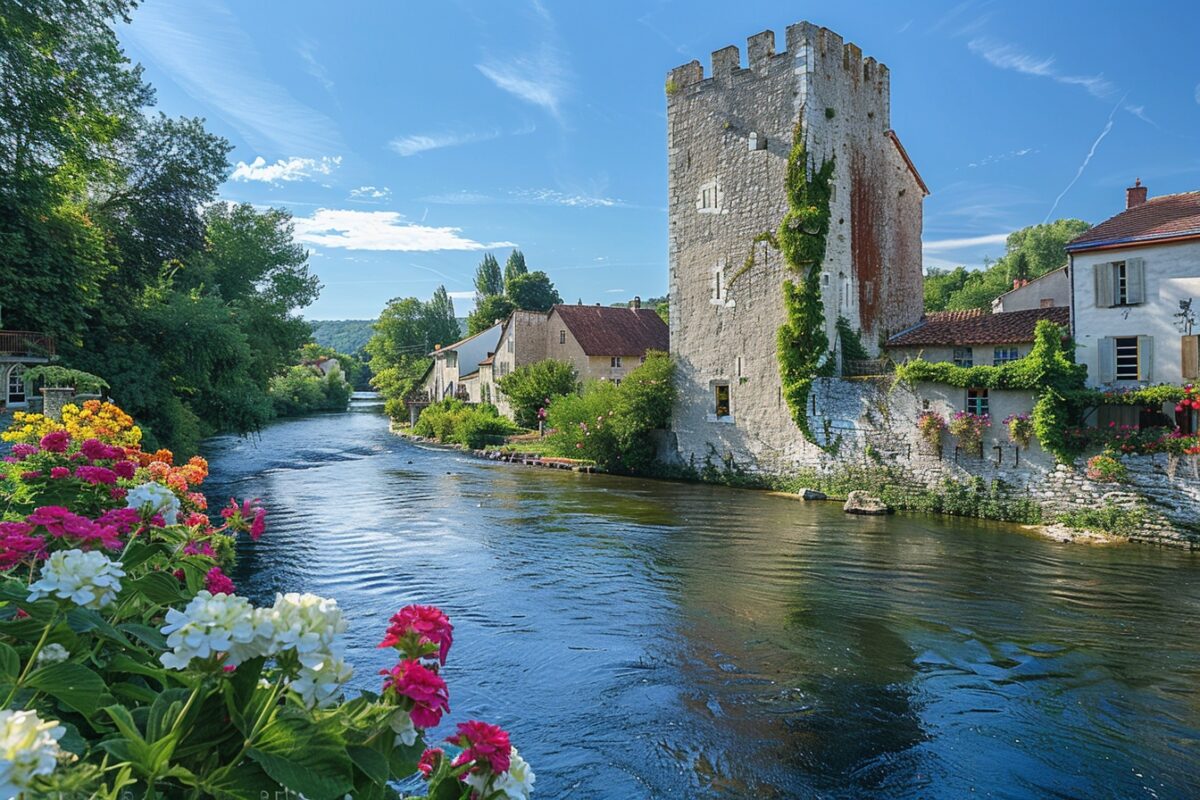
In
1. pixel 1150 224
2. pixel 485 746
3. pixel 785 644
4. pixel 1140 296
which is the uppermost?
pixel 1150 224

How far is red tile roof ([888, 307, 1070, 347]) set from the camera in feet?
68.4

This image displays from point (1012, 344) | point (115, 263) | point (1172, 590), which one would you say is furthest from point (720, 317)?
point (115, 263)

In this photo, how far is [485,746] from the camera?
7.60ft

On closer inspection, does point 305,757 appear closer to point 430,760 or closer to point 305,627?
point 305,627

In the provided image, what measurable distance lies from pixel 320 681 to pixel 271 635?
0.23 metres

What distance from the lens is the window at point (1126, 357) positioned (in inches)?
680

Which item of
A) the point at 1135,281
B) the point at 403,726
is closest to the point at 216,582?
the point at 403,726

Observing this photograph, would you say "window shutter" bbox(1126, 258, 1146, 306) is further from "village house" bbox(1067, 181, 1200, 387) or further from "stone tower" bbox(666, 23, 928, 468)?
"stone tower" bbox(666, 23, 928, 468)

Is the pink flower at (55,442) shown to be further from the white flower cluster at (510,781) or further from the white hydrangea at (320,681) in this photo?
the white flower cluster at (510,781)

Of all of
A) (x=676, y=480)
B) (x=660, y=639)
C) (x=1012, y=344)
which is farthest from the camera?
(x=676, y=480)

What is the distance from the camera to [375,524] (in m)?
18.3

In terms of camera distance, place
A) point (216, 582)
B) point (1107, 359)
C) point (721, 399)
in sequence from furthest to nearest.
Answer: point (721, 399) → point (1107, 359) → point (216, 582)

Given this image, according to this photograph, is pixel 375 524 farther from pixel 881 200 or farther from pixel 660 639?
pixel 881 200

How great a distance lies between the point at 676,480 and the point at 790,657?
55.5 feet
